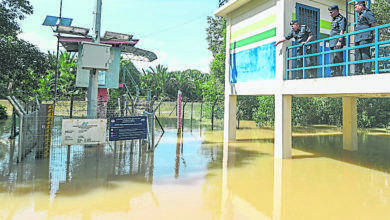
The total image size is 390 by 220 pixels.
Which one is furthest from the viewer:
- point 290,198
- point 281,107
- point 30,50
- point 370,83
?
point 30,50

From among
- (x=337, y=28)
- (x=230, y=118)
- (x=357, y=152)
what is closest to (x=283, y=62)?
(x=337, y=28)

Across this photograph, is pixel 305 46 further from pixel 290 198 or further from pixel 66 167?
pixel 66 167

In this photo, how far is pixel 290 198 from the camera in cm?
520

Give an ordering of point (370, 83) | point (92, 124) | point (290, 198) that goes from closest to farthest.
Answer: point (290, 198) → point (370, 83) → point (92, 124)

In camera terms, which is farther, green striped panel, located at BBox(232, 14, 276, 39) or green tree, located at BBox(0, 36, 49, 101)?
green tree, located at BBox(0, 36, 49, 101)

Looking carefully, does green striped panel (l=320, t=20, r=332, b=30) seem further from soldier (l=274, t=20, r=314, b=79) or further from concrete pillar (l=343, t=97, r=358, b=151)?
Answer: concrete pillar (l=343, t=97, r=358, b=151)

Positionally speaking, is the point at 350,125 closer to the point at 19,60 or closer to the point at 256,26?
the point at 256,26

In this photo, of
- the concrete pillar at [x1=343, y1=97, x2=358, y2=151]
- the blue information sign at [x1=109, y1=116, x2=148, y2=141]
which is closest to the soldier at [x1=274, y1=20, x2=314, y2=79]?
the concrete pillar at [x1=343, y1=97, x2=358, y2=151]

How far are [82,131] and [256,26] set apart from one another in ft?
24.4

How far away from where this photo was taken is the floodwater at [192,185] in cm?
446

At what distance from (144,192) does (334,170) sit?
549cm

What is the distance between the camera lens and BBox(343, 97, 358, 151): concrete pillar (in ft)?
34.0

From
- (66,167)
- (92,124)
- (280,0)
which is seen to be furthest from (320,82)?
(66,167)

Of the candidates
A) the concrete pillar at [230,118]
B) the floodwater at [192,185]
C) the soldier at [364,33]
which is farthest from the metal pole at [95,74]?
the soldier at [364,33]
